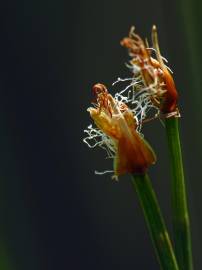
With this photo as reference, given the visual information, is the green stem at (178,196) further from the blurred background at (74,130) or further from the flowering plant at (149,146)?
the blurred background at (74,130)

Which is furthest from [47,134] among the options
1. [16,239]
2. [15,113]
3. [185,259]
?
[185,259]

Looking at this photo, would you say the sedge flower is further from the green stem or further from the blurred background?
the blurred background

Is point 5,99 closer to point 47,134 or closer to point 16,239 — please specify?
point 47,134

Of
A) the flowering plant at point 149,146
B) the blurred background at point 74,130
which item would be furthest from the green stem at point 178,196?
the blurred background at point 74,130

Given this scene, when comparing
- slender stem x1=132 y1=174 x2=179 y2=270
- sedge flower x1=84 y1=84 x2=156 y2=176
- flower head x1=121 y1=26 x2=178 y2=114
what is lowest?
slender stem x1=132 y1=174 x2=179 y2=270

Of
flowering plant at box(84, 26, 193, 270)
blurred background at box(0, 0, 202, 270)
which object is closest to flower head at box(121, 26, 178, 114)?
flowering plant at box(84, 26, 193, 270)
